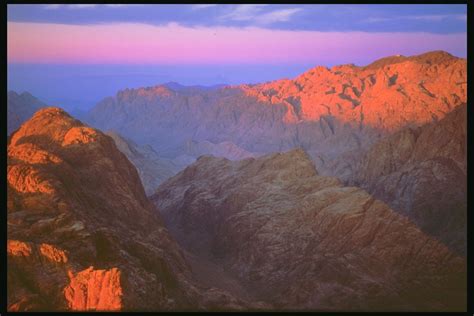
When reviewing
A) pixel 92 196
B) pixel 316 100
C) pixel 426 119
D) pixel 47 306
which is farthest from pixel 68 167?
pixel 316 100

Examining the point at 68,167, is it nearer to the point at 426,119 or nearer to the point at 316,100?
the point at 426,119

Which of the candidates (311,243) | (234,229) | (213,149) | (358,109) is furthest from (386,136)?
(311,243)

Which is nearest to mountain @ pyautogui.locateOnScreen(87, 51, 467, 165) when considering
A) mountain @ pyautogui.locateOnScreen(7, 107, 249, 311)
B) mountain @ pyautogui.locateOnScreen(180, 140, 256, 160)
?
mountain @ pyautogui.locateOnScreen(180, 140, 256, 160)

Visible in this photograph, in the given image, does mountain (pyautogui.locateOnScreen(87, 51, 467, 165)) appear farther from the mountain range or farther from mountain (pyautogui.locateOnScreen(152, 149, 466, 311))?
mountain (pyautogui.locateOnScreen(152, 149, 466, 311))

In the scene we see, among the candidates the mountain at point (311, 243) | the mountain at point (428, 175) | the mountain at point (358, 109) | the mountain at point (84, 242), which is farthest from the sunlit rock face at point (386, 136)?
the mountain at point (84, 242)

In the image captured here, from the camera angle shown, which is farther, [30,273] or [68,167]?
[68,167]

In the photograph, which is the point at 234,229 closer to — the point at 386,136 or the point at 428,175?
the point at 428,175
